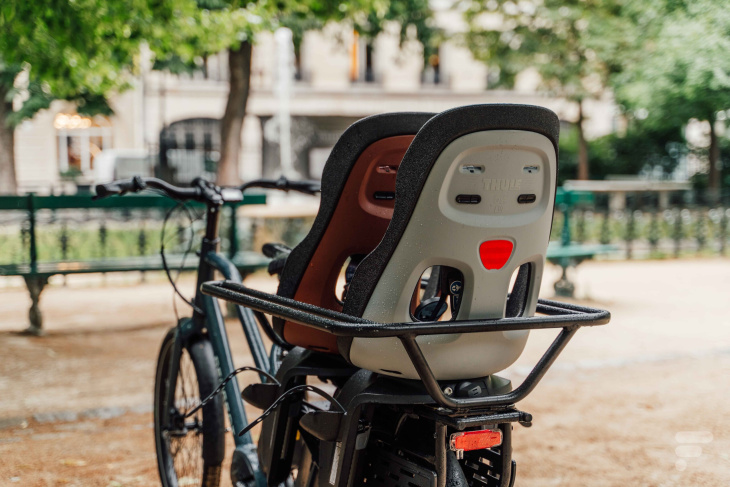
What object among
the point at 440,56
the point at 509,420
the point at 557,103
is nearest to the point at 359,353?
the point at 509,420

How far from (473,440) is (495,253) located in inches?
18.5

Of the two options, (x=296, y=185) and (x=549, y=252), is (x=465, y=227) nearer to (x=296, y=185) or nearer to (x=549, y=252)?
(x=296, y=185)


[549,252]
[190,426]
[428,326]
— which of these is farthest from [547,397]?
[549,252]

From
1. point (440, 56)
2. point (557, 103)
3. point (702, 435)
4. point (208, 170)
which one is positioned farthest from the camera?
point (440, 56)

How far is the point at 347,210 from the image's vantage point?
8.05 feet

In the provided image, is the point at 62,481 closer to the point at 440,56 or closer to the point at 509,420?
the point at 509,420

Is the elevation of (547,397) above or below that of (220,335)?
below

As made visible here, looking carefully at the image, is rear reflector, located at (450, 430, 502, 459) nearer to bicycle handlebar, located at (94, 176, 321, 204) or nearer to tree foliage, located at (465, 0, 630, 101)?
bicycle handlebar, located at (94, 176, 321, 204)

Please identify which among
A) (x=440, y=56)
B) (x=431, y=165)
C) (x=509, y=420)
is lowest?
(x=509, y=420)

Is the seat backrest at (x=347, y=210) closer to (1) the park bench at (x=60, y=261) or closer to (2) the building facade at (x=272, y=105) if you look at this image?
(1) the park bench at (x=60, y=261)

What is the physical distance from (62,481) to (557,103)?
28.7 meters

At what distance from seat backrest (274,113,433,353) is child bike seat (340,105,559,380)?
0.33 metres

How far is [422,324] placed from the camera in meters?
1.97

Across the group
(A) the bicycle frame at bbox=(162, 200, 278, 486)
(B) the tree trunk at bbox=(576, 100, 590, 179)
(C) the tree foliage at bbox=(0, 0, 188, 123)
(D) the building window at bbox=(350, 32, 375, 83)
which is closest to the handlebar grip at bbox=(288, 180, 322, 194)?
(A) the bicycle frame at bbox=(162, 200, 278, 486)
